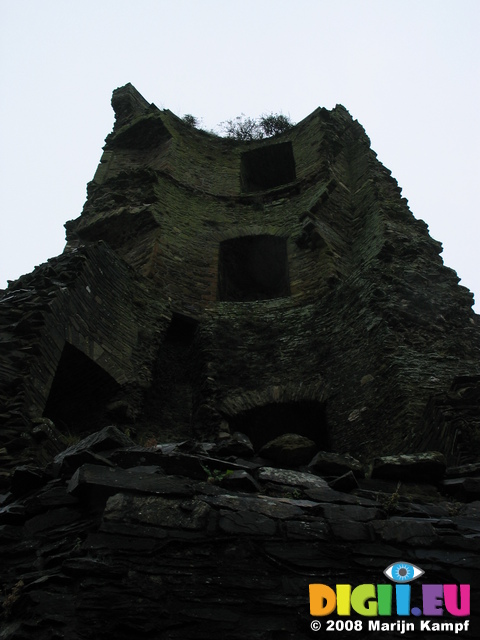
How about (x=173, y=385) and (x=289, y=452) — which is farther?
(x=173, y=385)

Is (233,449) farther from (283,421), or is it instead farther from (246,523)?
(283,421)

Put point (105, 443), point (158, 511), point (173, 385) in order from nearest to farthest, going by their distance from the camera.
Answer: point (158, 511) < point (105, 443) < point (173, 385)

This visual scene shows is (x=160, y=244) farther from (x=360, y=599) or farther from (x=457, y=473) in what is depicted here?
(x=360, y=599)

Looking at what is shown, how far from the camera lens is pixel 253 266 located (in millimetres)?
12320


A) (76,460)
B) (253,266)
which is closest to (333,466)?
(76,460)

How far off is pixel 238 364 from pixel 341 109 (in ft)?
34.5

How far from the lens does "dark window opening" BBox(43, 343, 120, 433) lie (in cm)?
696

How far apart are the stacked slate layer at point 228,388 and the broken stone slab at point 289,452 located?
0.05 meters

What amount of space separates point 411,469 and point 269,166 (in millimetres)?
13221

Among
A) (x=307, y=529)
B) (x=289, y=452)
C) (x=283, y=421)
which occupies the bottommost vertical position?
(x=307, y=529)

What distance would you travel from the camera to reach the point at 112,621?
255 centimetres

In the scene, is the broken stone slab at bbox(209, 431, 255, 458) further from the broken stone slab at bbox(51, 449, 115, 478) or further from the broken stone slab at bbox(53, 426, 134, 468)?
the broken stone slab at bbox(51, 449, 115, 478)

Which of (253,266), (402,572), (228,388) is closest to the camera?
(402,572)

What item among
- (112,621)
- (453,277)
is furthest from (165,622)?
(453,277)
